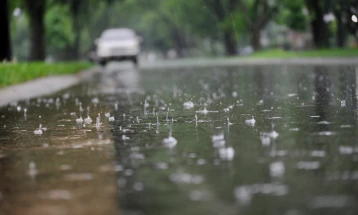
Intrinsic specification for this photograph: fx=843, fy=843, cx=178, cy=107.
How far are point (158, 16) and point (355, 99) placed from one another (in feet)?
303

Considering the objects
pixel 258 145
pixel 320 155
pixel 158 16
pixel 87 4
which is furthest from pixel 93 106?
pixel 158 16

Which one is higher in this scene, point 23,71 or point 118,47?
point 118,47

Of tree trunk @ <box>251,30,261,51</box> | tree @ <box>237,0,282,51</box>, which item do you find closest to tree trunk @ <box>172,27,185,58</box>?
tree trunk @ <box>251,30,261,51</box>

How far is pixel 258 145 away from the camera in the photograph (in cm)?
836

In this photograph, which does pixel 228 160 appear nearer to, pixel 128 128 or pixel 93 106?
pixel 128 128

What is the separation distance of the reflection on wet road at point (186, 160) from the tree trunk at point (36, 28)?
25.9 m

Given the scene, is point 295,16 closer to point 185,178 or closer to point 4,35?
point 4,35

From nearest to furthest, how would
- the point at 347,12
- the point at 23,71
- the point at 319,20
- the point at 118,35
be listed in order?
the point at 23,71
the point at 347,12
the point at 319,20
the point at 118,35

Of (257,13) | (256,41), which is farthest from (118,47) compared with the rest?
(256,41)

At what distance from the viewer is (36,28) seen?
132 ft

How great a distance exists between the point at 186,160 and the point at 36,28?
111ft

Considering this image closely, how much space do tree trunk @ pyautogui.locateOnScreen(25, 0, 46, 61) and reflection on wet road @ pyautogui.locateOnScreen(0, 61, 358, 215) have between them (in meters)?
25.9

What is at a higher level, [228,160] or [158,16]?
[158,16]

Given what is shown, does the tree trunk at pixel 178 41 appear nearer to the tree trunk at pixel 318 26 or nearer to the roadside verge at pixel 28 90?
the tree trunk at pixel 318 26
